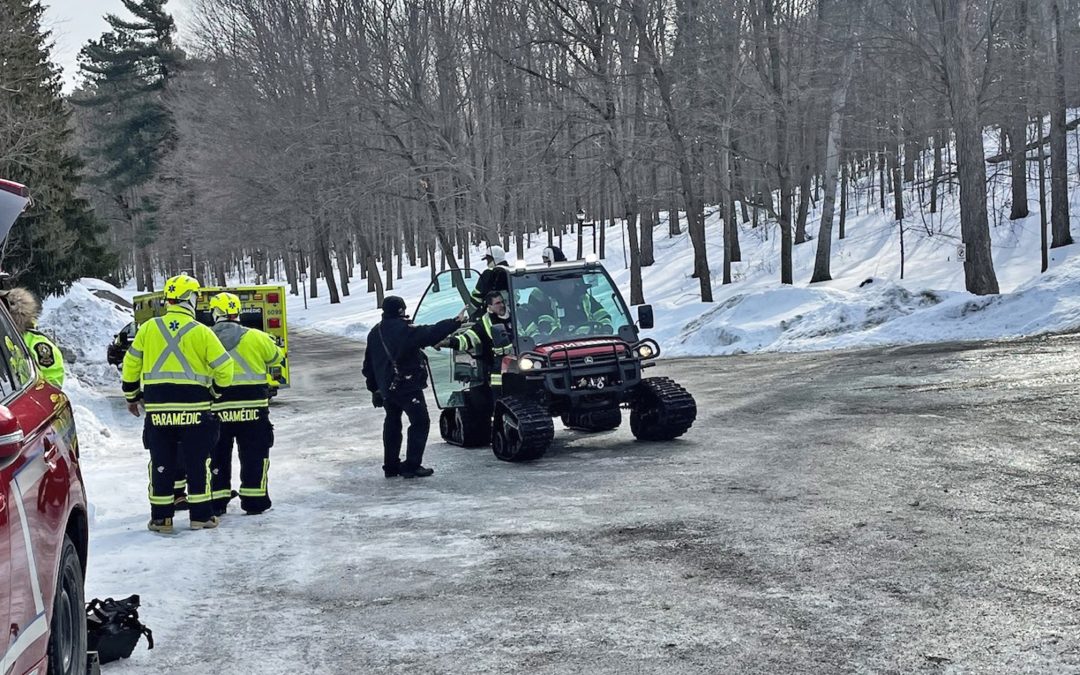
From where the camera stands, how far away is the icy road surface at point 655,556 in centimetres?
577

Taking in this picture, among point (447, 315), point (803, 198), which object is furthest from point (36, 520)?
point (803, 198)

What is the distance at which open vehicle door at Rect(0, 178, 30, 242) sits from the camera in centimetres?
456

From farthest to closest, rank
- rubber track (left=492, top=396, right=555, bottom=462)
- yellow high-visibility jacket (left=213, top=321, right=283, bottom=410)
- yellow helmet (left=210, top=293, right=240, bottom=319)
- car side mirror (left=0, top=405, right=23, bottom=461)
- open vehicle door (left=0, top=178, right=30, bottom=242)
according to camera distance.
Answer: rubber track (left=492, top=396, right=555, bottom=462)
yellow helmet (left=210, top=293, right=240, bottom=319)
yellow high-visibility jacket (left=213, top=321, right=283, bottom=410)
open vehicle door (left=0, top=178, right=30, bottom=242)
car side mirror (left=0, top=405, right=23, bottom=461)

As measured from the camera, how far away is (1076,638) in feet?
17.9

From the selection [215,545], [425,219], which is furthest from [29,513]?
[425,219]

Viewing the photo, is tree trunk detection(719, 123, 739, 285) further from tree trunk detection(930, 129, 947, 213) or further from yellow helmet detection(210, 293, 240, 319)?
yellow helmet detection(210, 293, 240, 319)

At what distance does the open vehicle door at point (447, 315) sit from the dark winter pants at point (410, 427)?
1.98 metres

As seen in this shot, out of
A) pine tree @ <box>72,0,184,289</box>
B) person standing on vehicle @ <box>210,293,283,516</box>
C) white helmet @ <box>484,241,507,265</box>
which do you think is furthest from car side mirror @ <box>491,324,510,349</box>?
pine tree @ <box>72,0,184,289</box>

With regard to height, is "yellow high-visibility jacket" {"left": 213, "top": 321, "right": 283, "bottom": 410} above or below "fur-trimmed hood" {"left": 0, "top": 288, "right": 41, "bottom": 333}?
below

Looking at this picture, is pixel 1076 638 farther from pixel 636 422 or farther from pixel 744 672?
pixel 636 422

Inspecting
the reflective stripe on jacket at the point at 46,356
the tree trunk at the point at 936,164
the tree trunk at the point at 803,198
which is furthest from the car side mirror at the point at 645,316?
the tree trunk at the point at 936,164

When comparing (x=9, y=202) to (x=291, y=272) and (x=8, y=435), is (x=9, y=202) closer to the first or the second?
(x=8, y=435)

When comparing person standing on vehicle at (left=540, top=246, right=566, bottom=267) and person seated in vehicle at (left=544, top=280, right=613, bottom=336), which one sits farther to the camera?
person standing on vehicle at (left=540, top=246, right=566, bottom=267)

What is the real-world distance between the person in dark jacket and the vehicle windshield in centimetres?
133
